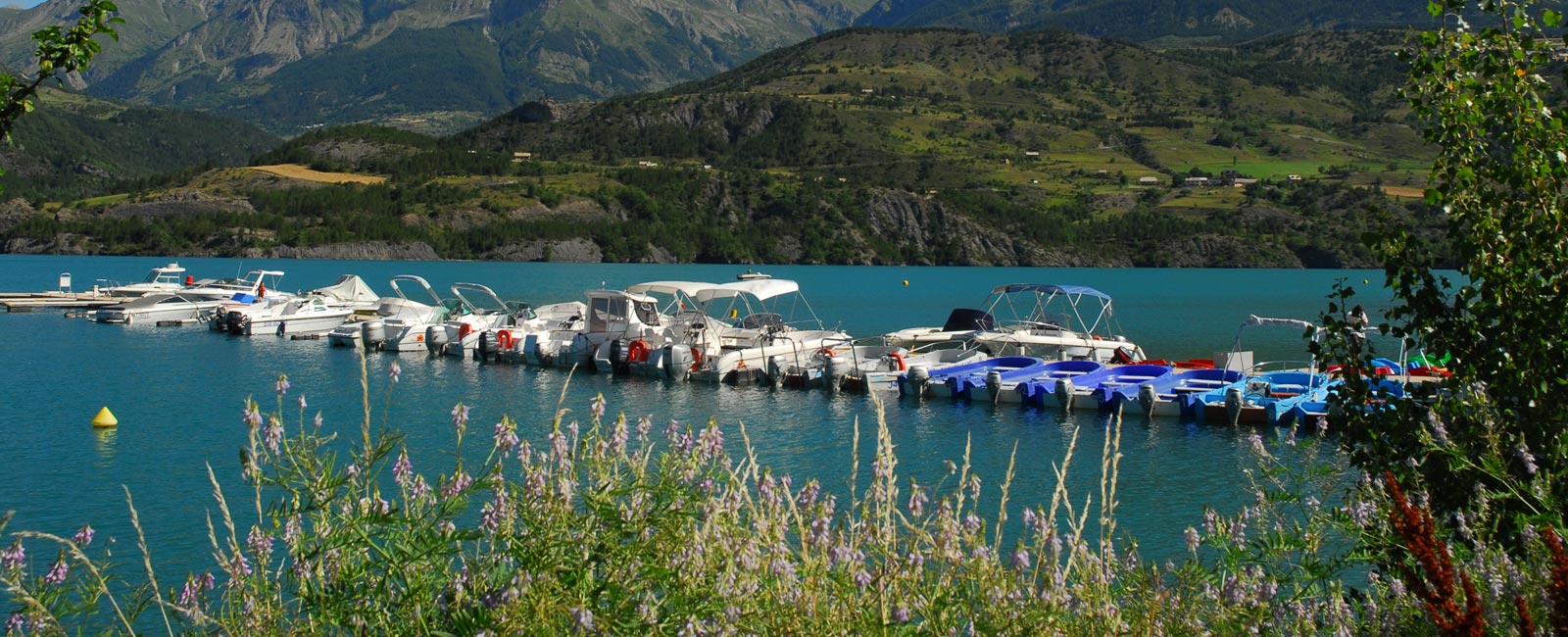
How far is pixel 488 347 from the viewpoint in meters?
46.7

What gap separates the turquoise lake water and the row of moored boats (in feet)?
2.67

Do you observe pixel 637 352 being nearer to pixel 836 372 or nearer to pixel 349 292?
pixel 836 372

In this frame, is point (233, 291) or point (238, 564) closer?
point (238, 564)

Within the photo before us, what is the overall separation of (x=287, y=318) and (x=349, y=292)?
24.7ft

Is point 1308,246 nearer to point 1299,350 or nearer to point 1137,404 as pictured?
point 1299,350

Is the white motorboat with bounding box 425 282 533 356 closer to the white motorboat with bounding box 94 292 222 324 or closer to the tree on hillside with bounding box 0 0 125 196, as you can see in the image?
the white motorboat with bounding box 94 292 222 324

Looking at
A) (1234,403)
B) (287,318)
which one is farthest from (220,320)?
(1234,403)

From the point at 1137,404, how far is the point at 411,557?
29.5 meters

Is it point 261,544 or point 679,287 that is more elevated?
point 679,287

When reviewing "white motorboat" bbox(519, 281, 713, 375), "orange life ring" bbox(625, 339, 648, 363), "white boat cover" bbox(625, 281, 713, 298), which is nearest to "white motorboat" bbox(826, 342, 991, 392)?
"white motorboat" bbox(519, 281, 713, 375)

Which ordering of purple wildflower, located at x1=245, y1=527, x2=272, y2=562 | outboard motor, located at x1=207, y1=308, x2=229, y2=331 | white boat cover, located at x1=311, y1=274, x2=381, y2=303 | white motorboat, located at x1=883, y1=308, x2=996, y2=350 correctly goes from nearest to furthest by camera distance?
1. purple wildflower, located at x1=245, y1=527, x2=272, y2=562
2. white motorboat, located at x1=883, y1=308, x2=996, y2=350
3. outboard motor, located at x1=207, y1=308, x2=229, y2=331
4. white boat cover, located at x1=311, y1=274, x2=381, y2=303

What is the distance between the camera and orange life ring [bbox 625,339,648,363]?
41.8 meters

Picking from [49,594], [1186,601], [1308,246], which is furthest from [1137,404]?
[1308,246]

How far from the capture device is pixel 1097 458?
2712 cm
